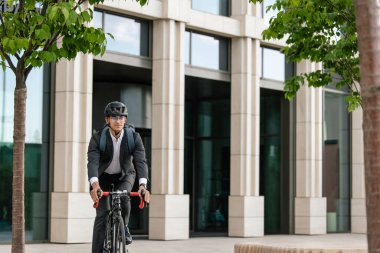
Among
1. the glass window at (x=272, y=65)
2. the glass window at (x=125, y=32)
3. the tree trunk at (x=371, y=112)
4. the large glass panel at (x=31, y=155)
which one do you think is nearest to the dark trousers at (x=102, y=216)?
the tree trunk at (x=371, y=112)

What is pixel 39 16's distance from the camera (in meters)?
9.32

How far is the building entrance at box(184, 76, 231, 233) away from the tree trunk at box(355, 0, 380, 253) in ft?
68.2

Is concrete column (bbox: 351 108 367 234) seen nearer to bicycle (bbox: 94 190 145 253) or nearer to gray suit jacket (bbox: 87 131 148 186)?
gray suit jacket (bbox: 87 131 148 186)

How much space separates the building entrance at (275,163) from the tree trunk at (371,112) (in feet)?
72.2

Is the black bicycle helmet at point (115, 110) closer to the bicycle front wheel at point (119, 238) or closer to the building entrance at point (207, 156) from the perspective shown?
the bicycle front wheel at point (119, 238)

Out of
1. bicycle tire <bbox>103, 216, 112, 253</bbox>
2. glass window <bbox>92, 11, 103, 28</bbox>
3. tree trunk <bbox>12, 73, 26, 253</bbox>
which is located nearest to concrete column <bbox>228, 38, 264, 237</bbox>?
glass window <bbox>92, 11, 103, 28</bbox>

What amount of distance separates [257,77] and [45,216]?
8.10 meters

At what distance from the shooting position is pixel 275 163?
26891 millimetres

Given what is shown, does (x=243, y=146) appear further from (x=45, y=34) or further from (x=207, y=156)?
(x=45, y=34)

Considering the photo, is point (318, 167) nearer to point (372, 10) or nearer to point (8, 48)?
point (8, 48)

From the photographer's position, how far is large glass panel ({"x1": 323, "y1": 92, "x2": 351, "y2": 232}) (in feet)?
91.9

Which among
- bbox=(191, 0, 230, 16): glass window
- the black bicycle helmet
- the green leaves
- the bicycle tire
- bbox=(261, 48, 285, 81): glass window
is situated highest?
bbox=(191, 0, 230, 16): glass window

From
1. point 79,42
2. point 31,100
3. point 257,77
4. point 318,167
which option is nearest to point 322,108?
point 318,167

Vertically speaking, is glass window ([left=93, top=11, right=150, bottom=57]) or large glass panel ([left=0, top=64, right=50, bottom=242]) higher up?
glass window ([left=93, top=11, right=150, bottom=57])
